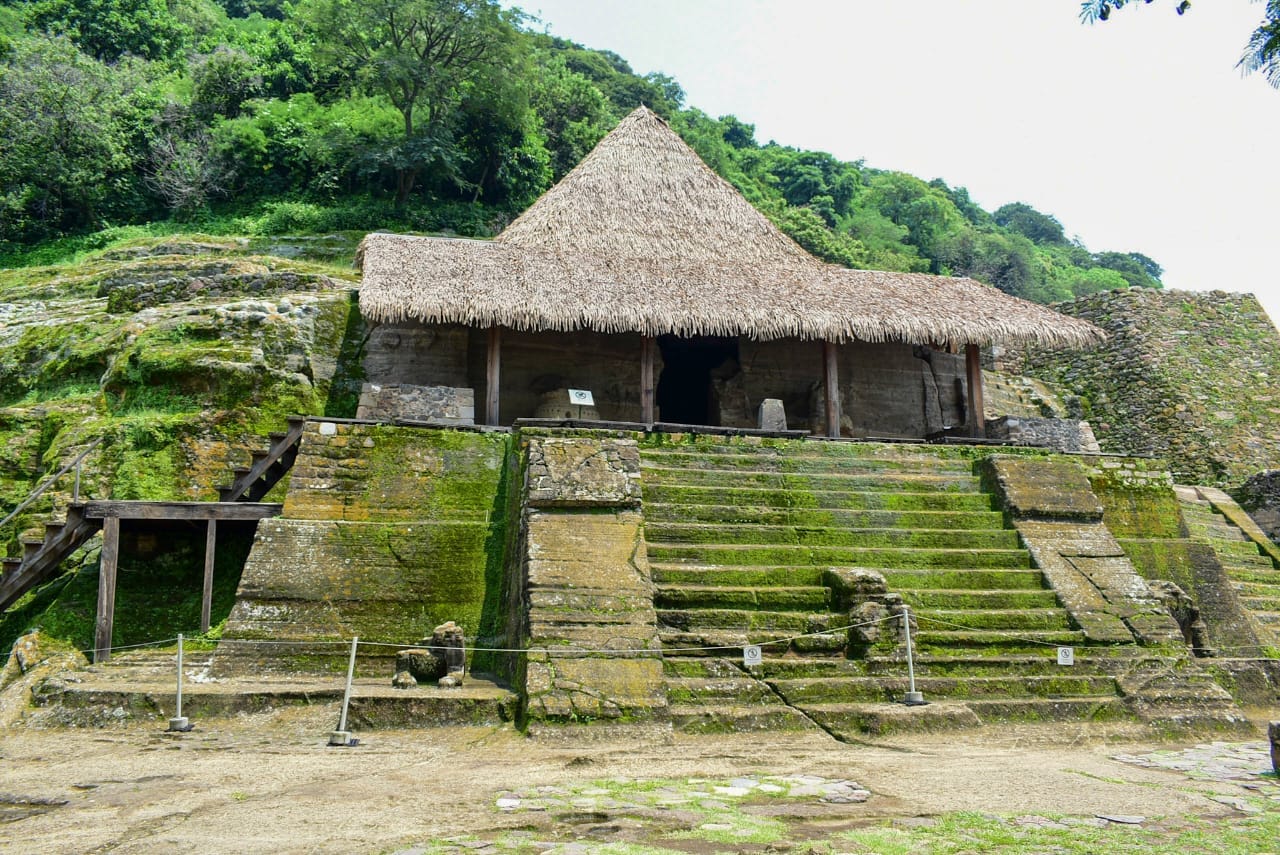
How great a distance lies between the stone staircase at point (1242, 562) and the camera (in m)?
9.91

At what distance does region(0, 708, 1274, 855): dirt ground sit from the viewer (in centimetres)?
384

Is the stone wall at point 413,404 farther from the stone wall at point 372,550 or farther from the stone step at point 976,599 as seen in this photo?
the stone step at point 976,599

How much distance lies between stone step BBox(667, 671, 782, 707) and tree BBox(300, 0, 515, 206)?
18.1m

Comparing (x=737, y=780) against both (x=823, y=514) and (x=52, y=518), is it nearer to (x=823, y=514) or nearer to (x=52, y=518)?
(x=823, y=514)

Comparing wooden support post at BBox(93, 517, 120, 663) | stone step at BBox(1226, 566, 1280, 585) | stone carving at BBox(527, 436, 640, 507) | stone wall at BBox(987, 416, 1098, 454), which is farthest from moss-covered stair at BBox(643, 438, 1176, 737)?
wooden support post at BBox(93, 517, 120, 663)

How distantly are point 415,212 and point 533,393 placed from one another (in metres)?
11.7

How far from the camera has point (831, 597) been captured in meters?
7.54

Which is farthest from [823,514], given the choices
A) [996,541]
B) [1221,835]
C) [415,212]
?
[415,212]

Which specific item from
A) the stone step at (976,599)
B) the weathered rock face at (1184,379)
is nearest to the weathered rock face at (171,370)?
the stone step at (976,599)

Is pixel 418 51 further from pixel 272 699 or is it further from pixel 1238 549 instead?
pixel 1238 549

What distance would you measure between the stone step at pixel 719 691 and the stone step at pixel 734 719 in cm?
7

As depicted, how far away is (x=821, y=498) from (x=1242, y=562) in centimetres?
613

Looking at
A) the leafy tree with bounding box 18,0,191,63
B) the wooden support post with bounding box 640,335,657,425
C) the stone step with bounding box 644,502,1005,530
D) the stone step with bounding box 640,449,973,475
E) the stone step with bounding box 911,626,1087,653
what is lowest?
the stone step with bounding box 911,626,1087,653

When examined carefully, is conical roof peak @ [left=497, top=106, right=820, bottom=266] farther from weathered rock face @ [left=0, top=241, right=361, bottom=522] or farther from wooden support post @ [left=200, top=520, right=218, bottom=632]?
wooden support post @ [left=200, top=520, right=218, bottom=632]
